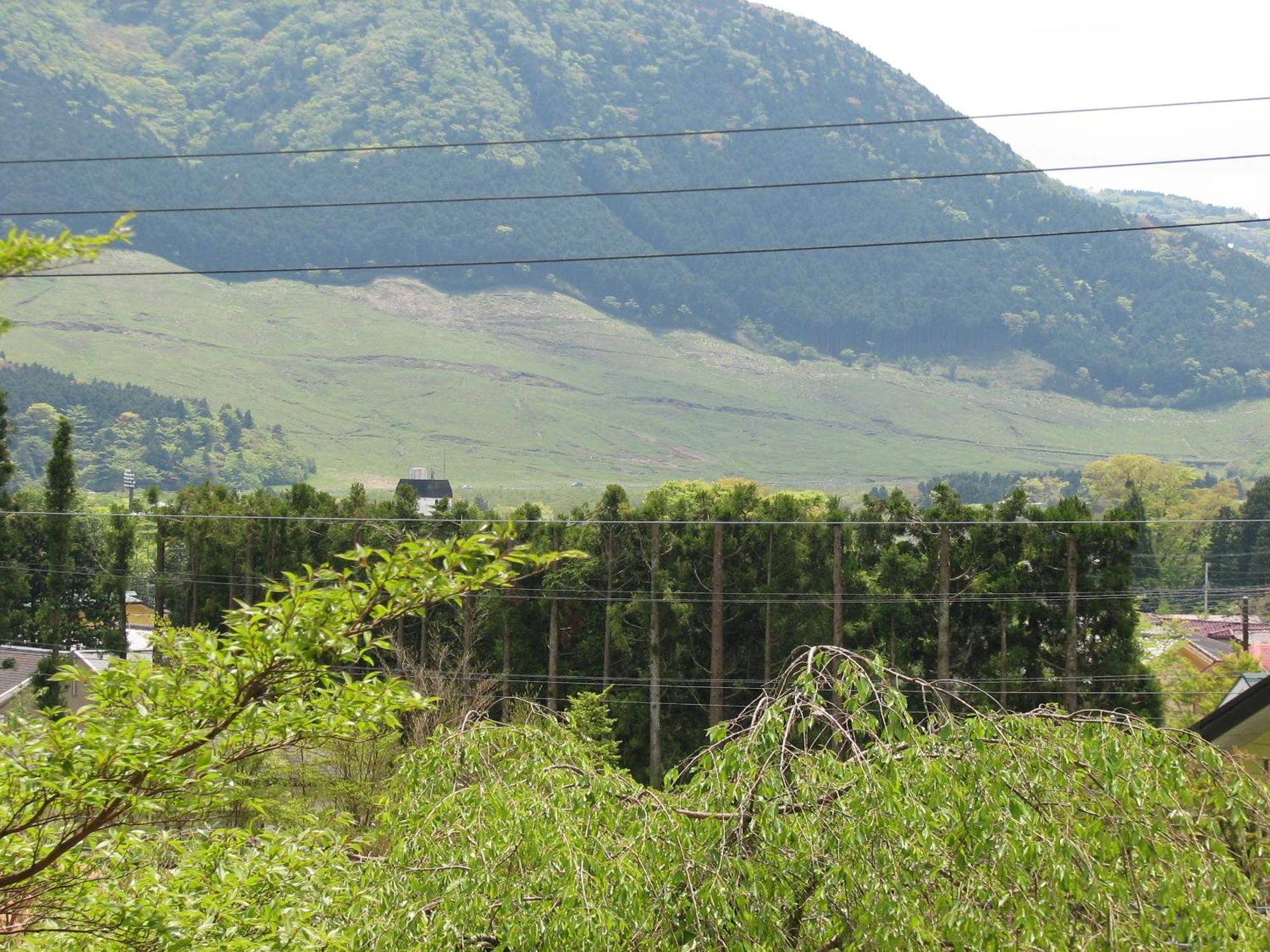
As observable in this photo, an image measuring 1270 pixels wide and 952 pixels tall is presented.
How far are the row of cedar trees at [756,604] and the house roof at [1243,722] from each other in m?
27.0

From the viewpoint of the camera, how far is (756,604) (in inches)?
1722

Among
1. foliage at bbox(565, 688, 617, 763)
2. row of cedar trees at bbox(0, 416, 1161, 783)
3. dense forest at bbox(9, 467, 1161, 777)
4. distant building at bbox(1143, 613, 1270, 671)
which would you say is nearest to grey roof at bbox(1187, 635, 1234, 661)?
distant building at bbox(1143, 613, 1270, 671)

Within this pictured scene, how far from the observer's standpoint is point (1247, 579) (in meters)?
91.8

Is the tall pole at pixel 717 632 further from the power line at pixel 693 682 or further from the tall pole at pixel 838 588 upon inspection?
the tall pole at pixel 838 588

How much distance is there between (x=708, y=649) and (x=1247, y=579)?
58891 millimetres

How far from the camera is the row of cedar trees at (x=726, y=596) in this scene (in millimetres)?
40750

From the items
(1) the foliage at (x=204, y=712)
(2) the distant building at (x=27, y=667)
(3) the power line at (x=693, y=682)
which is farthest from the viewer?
(2) the distant building at (x=27, y=667)

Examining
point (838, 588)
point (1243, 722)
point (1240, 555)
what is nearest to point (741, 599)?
point (838, 588)

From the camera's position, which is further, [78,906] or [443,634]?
[443,634]

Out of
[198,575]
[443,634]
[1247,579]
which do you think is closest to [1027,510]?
[443,634]

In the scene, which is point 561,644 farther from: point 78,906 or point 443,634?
point 78,906

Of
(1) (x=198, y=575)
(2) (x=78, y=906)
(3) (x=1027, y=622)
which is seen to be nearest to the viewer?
(2) (x=78, y=906)

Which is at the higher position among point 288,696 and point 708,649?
point 288,696

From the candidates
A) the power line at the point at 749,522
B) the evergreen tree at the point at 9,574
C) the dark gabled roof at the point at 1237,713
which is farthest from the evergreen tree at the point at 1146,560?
the dark gabled roof at the point at 1237,713
